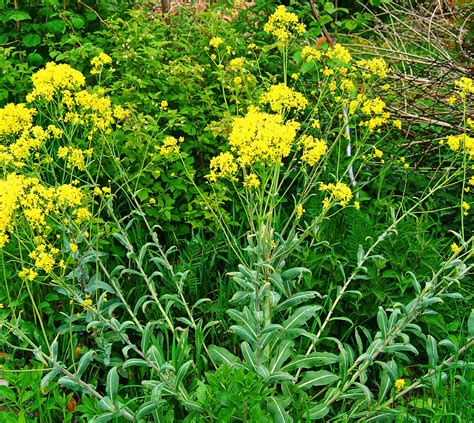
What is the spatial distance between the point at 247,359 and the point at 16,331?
2.77 feet

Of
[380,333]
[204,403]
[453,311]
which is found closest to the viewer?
[204,403]

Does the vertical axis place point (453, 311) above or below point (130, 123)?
below

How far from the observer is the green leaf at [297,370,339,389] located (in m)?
2.62

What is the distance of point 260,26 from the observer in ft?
15.2

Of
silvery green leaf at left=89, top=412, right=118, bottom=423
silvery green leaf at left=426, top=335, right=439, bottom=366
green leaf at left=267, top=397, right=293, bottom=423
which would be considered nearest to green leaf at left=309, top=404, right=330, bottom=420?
Answer: green leaf at left=267, top=397, right=293, bottom=423

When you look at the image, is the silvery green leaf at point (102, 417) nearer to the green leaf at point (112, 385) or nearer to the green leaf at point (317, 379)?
the green leaf at point (112, 385)

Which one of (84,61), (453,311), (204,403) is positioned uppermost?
(84,61)

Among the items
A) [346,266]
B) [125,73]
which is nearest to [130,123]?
[125,73]

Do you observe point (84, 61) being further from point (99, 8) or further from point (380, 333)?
point (380, 333)

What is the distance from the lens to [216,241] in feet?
11.6

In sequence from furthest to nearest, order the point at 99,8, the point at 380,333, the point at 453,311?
the point at 99,8, the point at 453,311, the point at 380,333

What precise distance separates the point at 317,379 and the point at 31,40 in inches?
116

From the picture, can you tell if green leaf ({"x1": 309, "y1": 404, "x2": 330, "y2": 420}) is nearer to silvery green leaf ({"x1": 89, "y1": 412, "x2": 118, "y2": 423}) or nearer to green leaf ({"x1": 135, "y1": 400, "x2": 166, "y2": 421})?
green leaf ({"x1": 135, "y1": 400, "x2": 166, "y2": 421})

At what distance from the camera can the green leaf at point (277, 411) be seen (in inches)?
94.7
